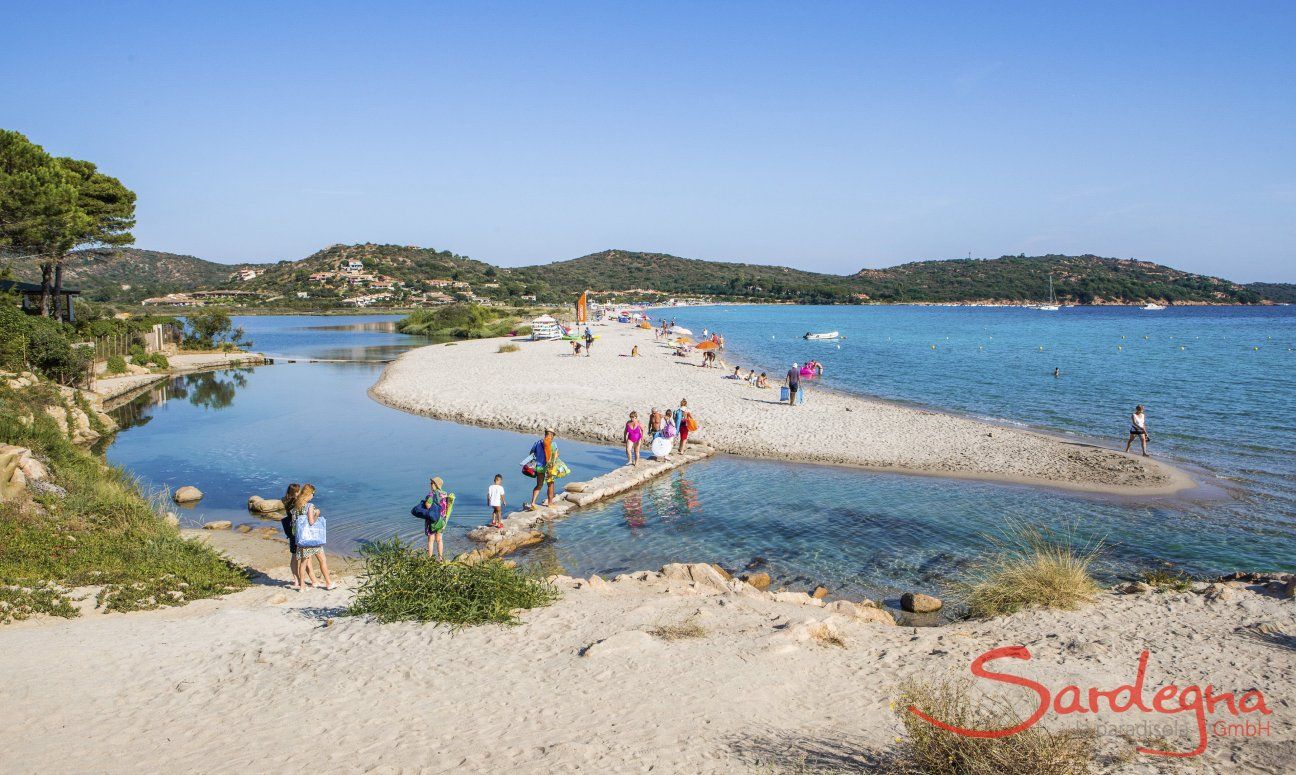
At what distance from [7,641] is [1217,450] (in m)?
26.8

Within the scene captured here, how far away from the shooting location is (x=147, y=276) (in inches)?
6358

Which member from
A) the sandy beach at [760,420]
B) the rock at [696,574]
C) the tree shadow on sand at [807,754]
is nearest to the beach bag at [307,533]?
the rock at [696,574]

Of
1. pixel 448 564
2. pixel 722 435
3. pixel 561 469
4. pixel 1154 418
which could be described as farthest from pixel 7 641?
pixel 1154 418

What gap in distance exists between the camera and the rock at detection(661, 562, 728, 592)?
1063 cm

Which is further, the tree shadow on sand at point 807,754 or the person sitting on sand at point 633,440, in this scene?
the person sitting on sand at point 633,440

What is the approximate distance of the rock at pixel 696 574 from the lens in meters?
10.6

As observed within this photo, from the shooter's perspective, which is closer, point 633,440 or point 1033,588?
point 1033,588

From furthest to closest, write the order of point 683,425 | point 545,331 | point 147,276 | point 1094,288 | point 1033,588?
1. point 1094,288
2. point 147,276
3. point 545,331
4. point 683,425
5. point 1033,588

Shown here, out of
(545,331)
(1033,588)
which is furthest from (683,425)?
(545,331)

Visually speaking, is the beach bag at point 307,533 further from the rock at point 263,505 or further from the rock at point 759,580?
the rock at point 759,580

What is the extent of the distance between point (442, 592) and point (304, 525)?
2575 millimetres

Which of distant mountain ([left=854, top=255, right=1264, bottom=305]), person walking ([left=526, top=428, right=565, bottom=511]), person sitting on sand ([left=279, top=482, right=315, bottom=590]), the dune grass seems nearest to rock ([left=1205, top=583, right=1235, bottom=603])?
person walking ([left=526, top=428, right=565, bottom=511])

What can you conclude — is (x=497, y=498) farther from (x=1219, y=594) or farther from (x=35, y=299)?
(x=35, y=299)

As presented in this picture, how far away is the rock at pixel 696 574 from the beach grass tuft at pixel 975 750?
5.12m
